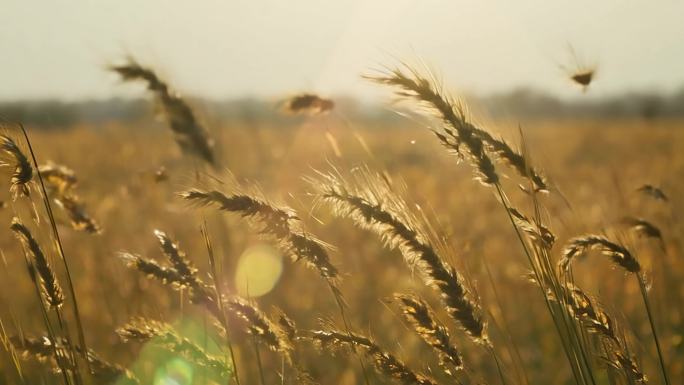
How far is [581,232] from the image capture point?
6.03 ft

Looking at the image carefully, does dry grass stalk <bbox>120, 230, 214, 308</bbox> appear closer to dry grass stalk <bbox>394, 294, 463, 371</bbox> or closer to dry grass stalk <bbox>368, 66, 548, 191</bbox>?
dry grass stalk <bbox>394, 294, 463, 371</bbox>

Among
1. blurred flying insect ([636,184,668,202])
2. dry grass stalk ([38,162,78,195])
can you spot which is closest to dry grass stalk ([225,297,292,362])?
dry grass stalk ([38,162,78,195])

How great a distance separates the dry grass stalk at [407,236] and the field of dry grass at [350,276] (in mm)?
24

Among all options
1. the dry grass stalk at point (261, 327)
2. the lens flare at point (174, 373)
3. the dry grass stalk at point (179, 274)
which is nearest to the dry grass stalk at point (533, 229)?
the dry grass stalk at point (261, 327)

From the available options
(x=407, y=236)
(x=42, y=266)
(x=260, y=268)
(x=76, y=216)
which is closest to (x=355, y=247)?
(x=260, y=268)

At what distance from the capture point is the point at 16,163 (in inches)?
64.4

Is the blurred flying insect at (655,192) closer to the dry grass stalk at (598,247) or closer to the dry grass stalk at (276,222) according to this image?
the dry grass stalk at (598,247)

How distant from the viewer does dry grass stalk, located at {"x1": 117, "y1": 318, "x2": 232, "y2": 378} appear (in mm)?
1721

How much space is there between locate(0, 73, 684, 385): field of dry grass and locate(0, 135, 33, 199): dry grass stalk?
0.18 ft

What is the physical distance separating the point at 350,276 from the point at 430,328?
23 centimetres

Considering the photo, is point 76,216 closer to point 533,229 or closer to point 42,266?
point 42,266

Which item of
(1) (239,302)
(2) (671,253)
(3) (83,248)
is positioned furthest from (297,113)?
(3) (83,248)

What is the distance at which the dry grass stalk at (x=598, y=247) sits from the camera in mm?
1616

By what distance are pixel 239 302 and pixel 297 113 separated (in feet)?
2.89
